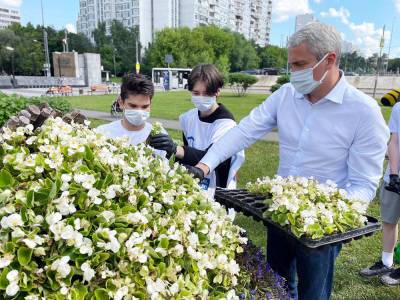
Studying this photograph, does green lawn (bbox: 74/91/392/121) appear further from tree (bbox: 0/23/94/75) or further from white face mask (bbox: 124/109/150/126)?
tree (bbox: 0/23/94/75)

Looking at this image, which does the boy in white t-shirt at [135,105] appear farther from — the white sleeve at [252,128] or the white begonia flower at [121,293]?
the white begonia flower at [121,293]

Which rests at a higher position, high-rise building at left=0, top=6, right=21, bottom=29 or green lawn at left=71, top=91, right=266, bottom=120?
high-rise building at left=0, top=6, right=21, bottom=29

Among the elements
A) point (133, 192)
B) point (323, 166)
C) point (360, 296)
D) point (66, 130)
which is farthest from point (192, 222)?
point (360, 296)

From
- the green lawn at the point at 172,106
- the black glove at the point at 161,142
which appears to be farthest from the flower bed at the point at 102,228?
the green lawn at the point at 172,106

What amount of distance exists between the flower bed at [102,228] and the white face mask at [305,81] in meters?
0.89

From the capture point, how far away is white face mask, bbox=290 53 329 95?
1.84m

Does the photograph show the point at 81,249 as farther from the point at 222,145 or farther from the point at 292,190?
the point at 222,145

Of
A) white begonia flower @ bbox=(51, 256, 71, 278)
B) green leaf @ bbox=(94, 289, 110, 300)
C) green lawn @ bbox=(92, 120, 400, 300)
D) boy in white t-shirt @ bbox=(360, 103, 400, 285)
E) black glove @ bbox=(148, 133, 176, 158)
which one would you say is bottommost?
green lawn @ bbox=(92, 120, 400, 300)

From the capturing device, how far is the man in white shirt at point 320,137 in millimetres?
1696

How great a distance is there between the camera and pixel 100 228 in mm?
988

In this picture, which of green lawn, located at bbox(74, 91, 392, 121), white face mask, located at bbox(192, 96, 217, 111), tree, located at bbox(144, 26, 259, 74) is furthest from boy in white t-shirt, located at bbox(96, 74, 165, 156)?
tree, located at bbox(144, 26, 259, 74)

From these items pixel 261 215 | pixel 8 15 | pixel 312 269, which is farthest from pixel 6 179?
pixel 8 15

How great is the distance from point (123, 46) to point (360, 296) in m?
79.9

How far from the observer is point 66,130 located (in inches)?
54.9
